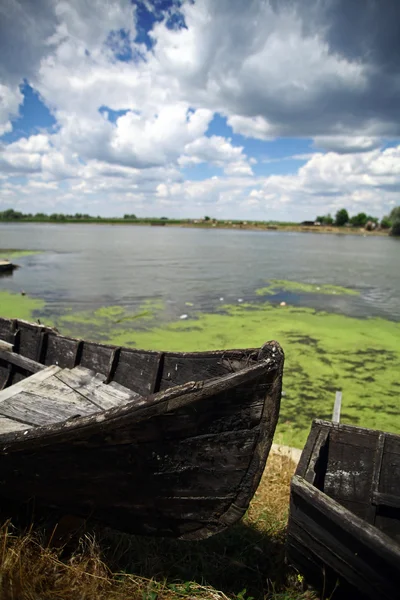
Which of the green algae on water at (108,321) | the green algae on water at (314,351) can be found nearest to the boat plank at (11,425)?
the green algae on water at (314,351)

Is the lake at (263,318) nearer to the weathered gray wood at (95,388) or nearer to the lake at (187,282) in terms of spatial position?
Answer: the lake at (187,282)

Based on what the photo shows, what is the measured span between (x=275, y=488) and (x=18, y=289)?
13496mm

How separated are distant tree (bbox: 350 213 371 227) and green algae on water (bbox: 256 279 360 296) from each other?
8504cm

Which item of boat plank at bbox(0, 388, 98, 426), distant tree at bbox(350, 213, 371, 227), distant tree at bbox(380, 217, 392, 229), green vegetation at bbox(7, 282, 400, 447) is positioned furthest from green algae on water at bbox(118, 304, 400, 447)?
distant tree at bbox(350, 213, 371, 227)

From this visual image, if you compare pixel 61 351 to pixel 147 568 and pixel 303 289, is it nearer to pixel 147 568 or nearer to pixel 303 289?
pixel 147 568

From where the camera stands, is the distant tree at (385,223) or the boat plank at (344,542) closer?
the boat plank at (344,542)

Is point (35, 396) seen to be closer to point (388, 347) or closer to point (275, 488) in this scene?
point (275, 488)

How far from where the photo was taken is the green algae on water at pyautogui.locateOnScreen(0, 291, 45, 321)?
10523mm

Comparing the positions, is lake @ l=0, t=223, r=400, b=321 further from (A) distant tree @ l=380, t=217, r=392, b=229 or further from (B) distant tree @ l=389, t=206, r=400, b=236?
(A) distant tree @ l=380, t=217, r=392, b=229

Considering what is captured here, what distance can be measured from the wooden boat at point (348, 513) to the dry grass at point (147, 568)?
1.31 feet

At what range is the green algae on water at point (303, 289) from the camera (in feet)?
48.3

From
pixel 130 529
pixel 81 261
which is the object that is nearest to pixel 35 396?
pixel 130 529

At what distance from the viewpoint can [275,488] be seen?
12.0ft

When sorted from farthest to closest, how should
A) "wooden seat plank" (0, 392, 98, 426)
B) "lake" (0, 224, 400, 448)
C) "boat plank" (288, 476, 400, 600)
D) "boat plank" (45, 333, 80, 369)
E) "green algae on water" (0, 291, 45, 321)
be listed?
"green algae on water" (0, 291, 45, 321)
"lake" (0, 224, 400, 448)
"boat plank" (45, 333, 80, 369)
"wooden seat plank" (0, 392, 98, 426)
"boat plank" (288, 476, 400, 600)
